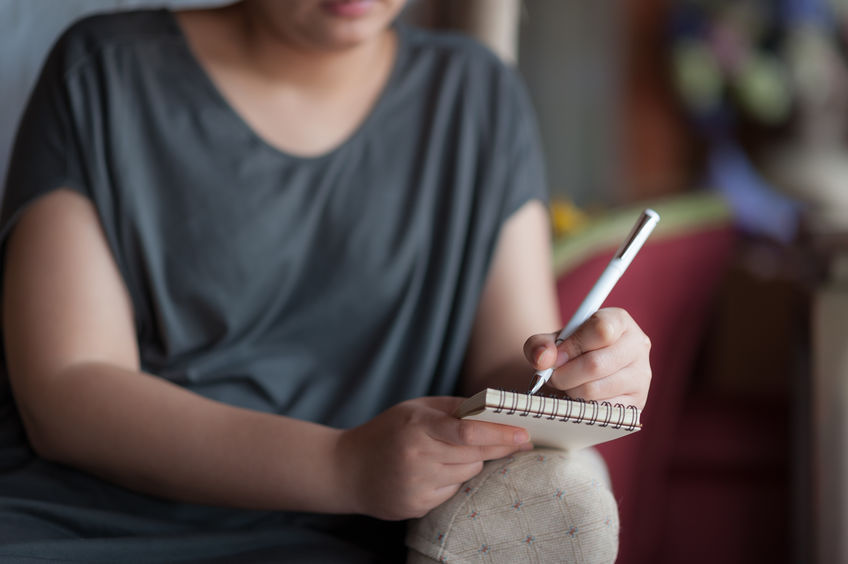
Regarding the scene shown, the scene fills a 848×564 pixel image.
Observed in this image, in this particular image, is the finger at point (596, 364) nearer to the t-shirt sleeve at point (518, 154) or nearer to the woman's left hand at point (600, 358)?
the woman's left hand at point (600, 358)

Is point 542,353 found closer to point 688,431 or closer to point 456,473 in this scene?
Result: point 456,473

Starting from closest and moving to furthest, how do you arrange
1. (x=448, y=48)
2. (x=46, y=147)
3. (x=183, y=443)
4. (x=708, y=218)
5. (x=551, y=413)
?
(x=551, y=413) < (x=183, y=443) < (x=46, y=147) < (x=448, y=48) < (x=708, y=218)

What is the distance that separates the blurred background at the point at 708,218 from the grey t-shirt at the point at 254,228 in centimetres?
17

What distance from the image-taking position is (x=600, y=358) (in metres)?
0.43

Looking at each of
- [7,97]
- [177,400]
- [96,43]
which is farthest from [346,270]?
[7,97]

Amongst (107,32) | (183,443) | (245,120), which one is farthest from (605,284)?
(107,32)

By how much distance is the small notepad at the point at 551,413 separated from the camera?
1.30ft

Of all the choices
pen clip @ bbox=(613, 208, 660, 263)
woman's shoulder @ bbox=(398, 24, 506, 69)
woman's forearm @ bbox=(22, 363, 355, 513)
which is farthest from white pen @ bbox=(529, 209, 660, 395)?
woman's shoulder @ bbox=(398, 24, 506, 69)

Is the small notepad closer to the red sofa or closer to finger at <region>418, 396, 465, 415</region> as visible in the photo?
finger at <region>418, 396, 465, 415</region>

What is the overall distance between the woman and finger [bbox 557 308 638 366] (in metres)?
0.11

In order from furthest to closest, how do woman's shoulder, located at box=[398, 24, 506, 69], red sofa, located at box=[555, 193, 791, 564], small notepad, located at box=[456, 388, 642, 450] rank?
red sofa, located at box=[555, 193, 791, 564] < woman's shoulder, located at box=[398, 24, 506, 69] < small notepad, located at box=[456, 388, 642, 450]

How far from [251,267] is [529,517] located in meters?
0.33

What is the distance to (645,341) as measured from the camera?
0.46 metres

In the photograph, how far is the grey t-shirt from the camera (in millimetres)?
667
